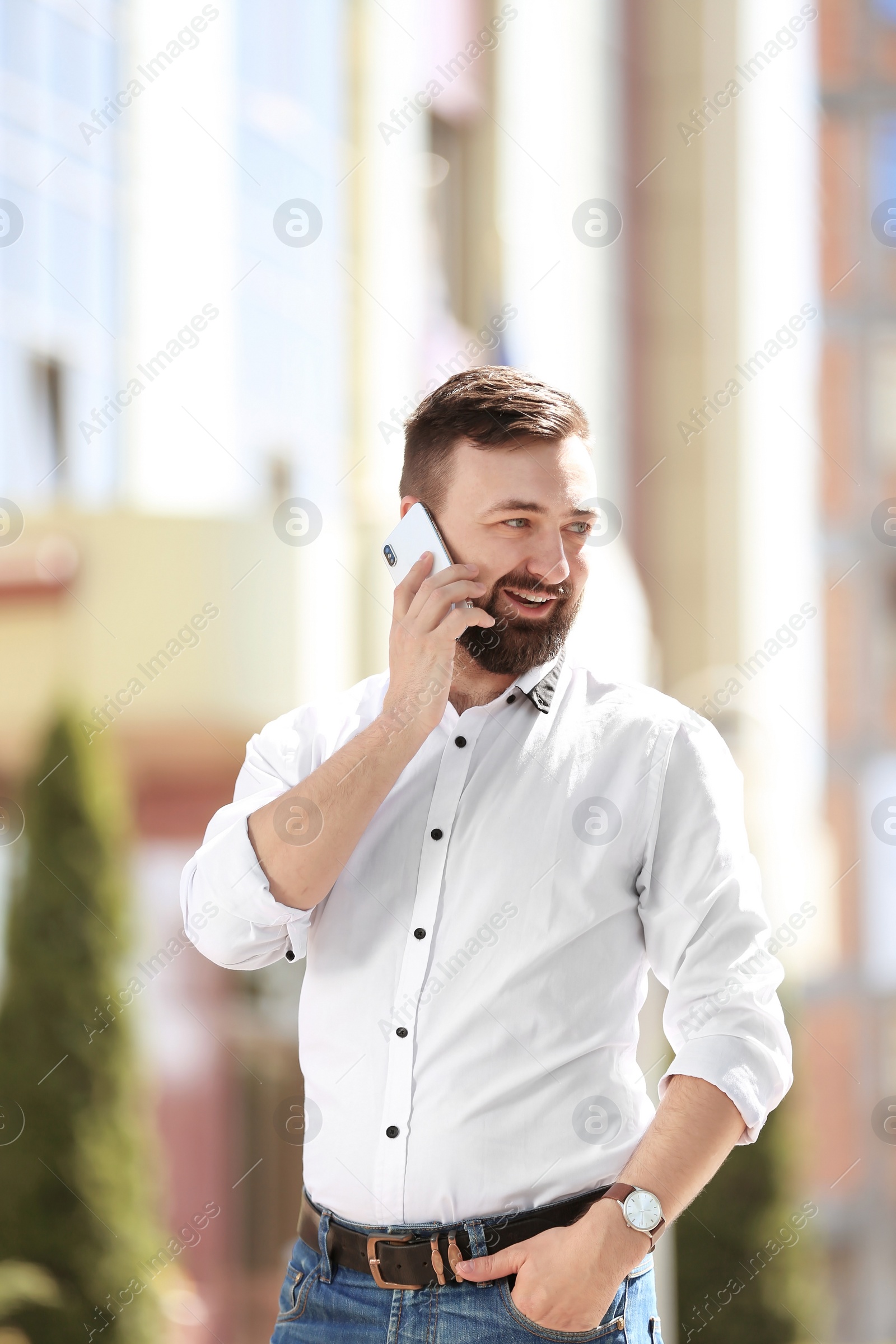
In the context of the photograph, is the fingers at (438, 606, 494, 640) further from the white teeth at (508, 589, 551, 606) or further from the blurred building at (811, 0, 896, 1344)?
the blurred building at (811, 0, 896, 1344)

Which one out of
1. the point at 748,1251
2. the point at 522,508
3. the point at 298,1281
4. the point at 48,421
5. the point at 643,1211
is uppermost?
the point at 48,421

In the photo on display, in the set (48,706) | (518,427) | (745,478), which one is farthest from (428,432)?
(745,478)

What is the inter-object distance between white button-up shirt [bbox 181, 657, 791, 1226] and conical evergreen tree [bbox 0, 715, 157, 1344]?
13.4 ft

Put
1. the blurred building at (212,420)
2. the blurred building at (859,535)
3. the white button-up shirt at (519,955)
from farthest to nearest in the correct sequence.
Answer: the blurred building at (859,535)
the blurred building at (212,420)
the white button-up shirt at (519,955)

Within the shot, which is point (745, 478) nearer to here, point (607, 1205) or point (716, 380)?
point (716, 380)

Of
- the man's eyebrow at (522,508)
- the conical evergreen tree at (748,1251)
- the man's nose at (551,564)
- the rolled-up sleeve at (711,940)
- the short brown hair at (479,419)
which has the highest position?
the short brown hair at (479,419)

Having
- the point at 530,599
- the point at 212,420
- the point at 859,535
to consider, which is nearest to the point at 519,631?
the point at 530,599

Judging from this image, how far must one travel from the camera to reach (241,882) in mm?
1806

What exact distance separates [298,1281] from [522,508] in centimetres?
101

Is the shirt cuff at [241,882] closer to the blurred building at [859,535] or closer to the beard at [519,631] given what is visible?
the beard at [519,631]

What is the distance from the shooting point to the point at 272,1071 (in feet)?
26.2

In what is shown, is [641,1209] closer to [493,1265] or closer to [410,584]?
[493,1265]

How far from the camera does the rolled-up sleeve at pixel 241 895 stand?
181cm

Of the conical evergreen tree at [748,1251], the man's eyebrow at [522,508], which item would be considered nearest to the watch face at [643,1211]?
the man's eyebrow at [522,508]
